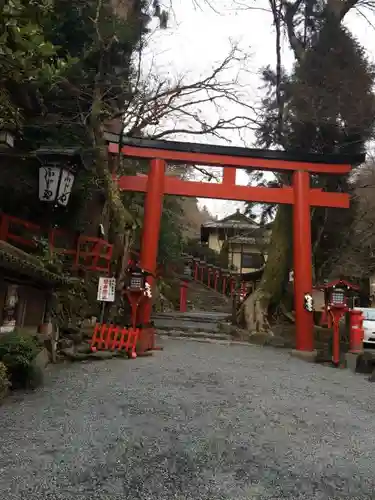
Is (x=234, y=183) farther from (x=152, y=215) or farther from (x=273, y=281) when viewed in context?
(x=273, y=281)

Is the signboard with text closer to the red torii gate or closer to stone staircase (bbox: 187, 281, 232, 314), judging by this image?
the red torii gate

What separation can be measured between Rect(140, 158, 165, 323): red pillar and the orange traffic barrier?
2061 mm

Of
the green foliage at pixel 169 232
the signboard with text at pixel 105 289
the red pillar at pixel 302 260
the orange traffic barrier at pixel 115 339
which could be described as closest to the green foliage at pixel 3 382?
the orange traffic barrier at pixel 115 339

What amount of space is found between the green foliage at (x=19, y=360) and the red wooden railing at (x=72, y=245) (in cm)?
295

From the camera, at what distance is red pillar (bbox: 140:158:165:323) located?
11.3m

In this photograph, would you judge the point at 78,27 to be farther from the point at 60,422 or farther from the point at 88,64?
the point at 60,422

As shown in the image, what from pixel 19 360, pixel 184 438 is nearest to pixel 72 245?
pixel 19 360

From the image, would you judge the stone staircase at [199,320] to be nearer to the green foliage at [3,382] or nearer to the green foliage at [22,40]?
the green foliage at [3,382]

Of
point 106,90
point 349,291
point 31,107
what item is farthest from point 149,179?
point 349,291

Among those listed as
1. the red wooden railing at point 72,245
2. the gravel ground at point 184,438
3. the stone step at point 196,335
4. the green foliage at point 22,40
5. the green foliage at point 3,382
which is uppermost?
the green foliage at point 22,40

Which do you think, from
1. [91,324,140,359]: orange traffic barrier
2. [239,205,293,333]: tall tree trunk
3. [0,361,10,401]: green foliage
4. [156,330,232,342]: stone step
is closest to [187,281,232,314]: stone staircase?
[239,205,293,333]: tall tree trunk

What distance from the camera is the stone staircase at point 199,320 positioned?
13.0 metres

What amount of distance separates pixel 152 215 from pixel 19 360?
6402mm

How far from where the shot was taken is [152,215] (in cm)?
1145
